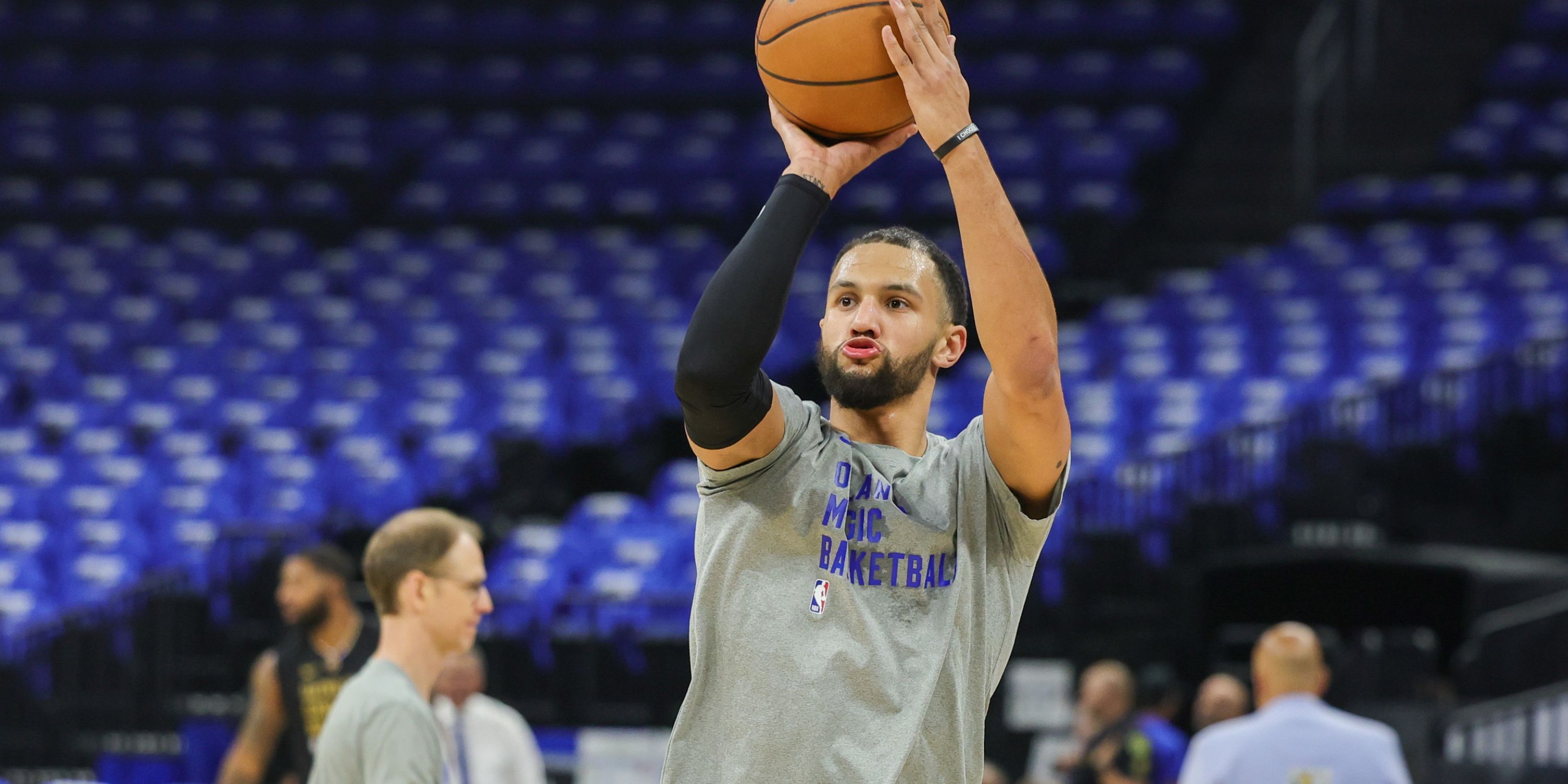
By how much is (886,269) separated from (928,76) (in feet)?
0.94

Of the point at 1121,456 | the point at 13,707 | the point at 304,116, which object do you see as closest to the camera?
the point at 13,707

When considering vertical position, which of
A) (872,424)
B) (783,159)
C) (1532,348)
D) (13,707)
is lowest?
(13,707)

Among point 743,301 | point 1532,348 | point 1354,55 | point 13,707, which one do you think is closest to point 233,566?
point 13,707

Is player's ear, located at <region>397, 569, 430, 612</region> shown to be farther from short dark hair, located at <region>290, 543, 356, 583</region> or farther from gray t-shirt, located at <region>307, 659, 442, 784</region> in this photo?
short dark hair, located at <region>290, 543, 356, 583</region>

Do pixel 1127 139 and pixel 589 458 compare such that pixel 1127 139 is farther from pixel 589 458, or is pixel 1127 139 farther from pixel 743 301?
pixel 743 301

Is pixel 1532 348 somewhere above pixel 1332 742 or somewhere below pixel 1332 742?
above

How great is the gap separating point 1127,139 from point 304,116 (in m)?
9.00

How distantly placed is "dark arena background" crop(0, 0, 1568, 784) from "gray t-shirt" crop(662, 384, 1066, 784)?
5.17 meters

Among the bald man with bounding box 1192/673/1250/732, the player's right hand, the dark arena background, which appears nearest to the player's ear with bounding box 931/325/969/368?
the player's right hand

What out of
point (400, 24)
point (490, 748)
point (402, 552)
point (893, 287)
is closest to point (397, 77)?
point (400, 24)

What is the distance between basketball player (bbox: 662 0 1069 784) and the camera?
2248mm

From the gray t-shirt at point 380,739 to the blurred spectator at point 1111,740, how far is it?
418cm

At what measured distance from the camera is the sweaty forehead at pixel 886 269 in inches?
96.8

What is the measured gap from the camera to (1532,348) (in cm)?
1053
